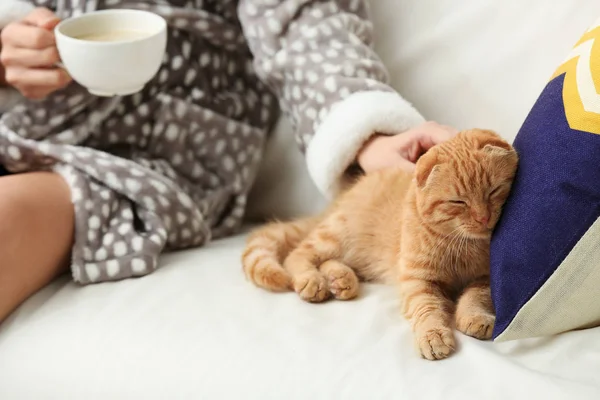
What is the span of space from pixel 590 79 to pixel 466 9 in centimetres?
49

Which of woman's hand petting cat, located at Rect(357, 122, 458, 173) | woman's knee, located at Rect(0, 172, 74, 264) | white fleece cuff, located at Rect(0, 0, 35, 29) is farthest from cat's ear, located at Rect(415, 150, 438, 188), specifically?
white fleece cuff, located at Rect(0, 0, 35, 29)

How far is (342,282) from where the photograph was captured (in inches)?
39.4

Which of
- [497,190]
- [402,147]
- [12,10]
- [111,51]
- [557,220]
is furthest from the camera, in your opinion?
[12,10]

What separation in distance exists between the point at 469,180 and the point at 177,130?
62 centimetres

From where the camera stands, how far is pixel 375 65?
3.93 ft

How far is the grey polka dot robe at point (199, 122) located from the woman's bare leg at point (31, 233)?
3cm

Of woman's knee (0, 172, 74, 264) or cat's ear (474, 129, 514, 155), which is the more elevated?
cat's ear (474, 129, 514, 155)

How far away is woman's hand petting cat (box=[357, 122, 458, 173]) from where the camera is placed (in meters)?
1.03

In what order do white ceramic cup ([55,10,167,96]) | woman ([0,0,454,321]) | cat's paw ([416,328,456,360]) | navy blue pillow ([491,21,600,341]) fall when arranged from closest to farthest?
navy blue pillow ([491,21,600,341]) < cat's paw ([416,328,456,360]) < white ceramic cup ([55,10,167,96]) < woman ([0,0,454,321])

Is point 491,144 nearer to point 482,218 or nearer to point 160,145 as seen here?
point 482,218

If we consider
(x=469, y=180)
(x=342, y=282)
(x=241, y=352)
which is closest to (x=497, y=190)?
(x=469, y=180)

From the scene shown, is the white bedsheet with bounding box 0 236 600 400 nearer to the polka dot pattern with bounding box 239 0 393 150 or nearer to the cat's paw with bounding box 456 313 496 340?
the cat's paw with bounding box 456 313 496 340

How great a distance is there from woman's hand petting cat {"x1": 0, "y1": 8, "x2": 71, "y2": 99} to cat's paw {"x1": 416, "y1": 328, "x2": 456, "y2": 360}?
0.69 metres

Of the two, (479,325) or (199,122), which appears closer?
(479,325)
